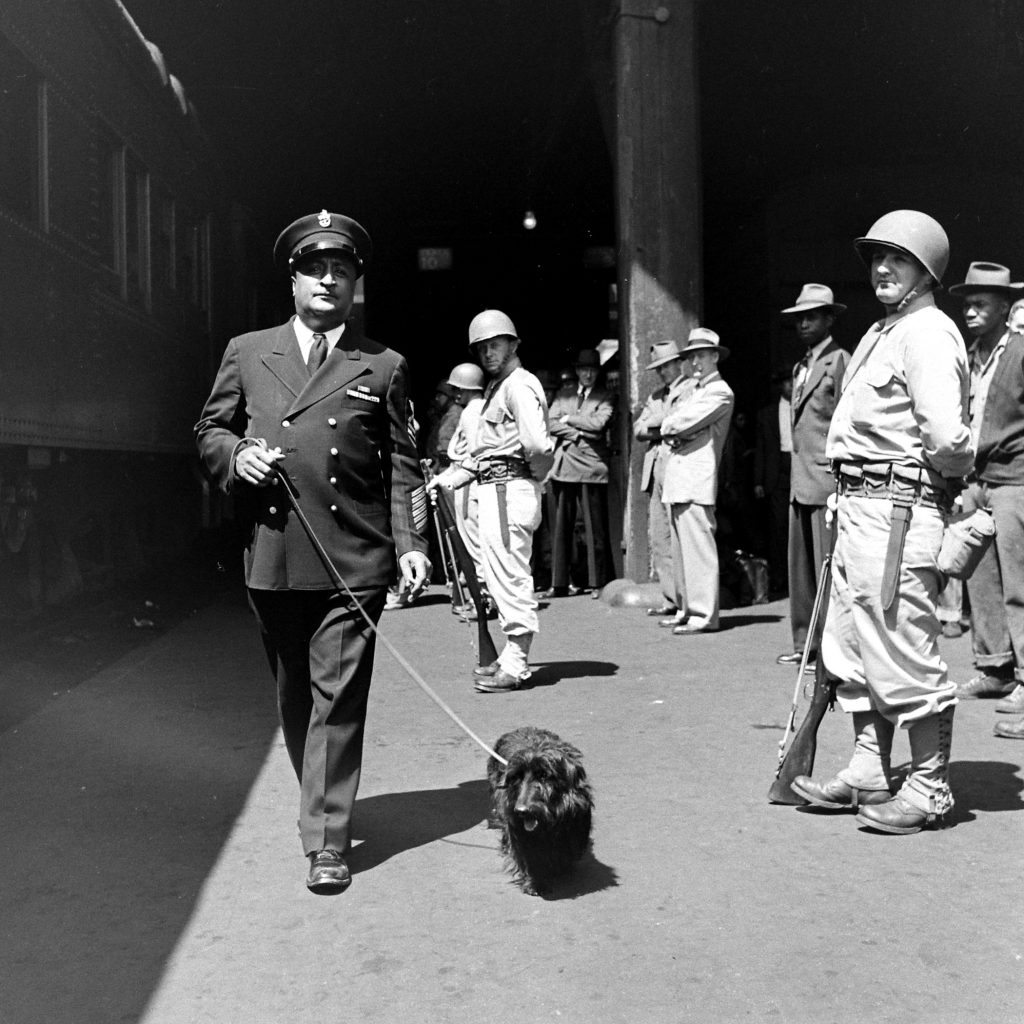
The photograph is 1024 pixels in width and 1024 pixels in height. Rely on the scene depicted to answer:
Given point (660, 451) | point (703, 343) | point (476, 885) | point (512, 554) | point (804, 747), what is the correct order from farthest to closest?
1. point (660, 451)
2. point (703, 343)
3. point (512, 554)
4. point (804, 747)
5. point (476, 885)

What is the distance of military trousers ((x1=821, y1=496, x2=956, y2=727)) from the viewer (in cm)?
438

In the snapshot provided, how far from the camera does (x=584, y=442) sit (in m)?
11.7

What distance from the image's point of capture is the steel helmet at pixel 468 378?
9555 mm

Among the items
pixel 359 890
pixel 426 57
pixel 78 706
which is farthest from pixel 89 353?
pixel 426 57

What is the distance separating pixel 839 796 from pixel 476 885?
1.36 m

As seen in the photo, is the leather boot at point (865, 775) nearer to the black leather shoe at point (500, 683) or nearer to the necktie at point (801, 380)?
the black leather shoe at point (500, 683)

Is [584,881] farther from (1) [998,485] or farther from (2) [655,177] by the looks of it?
(2) [655,177]

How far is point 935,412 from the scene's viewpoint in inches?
168

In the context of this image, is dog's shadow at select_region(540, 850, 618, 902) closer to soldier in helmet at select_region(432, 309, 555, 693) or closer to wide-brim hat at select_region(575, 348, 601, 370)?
soldier in helmet at select_region(432, 309, 555, 693)

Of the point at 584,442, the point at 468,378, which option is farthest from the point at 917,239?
the point at 584,442

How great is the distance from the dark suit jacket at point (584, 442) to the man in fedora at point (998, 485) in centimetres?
473

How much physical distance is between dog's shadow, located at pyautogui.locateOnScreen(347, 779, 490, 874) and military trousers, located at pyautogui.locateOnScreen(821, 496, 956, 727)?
56.4 inches

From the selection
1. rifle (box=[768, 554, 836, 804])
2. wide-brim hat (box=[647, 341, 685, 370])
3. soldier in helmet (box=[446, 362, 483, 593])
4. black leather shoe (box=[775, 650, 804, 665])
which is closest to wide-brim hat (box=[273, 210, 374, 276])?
rifle (box=[768, 554, 836, 804])

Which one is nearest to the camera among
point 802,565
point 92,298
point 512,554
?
point 512,554
